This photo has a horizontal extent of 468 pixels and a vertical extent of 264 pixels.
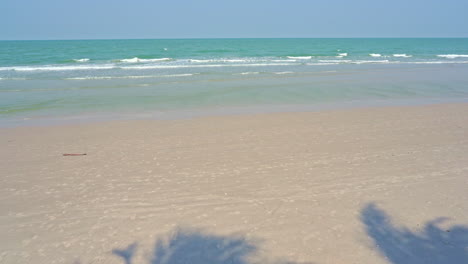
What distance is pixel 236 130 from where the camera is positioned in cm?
862

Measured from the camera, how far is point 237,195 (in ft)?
16.8

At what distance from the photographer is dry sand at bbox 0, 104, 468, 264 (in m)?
3.86

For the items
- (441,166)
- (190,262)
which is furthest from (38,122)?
(441,166)

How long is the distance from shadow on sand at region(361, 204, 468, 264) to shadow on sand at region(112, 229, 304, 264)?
4.02ft

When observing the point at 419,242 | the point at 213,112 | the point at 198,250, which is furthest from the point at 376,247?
the point at 213,112

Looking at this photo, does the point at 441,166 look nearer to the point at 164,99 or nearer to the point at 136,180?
the point at 136,180

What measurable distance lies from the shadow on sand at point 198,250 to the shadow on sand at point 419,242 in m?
1.23

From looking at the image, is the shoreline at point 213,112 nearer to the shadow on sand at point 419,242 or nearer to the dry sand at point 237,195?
the dry sand at point 237,195

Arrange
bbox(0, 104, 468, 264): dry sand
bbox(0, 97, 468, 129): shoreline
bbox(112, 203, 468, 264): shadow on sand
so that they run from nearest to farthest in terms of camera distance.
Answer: bbox(112, 203, 468, 264): shadow on sand, bbox(0, 104, 468, 264): dry sand, bbox(0, 97, 468, 129): shoreline

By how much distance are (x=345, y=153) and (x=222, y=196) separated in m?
3.01

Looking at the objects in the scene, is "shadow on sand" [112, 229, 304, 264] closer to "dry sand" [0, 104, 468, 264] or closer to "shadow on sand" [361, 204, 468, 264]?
"dry sand" [0, 104, 468, 264]

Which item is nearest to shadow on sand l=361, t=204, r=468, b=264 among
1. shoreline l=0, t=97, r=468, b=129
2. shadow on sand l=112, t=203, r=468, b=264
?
shadow on sand l=112, t=203, r=468, b=264

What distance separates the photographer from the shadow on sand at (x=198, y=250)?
3.67 m

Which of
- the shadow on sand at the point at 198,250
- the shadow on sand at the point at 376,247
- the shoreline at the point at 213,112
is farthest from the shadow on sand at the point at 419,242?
the shoreline at the point at 213,112
